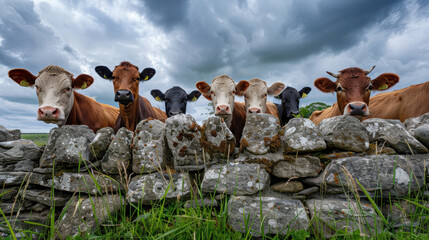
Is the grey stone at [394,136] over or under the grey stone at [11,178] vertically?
over

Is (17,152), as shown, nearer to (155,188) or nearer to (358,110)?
(155,188)

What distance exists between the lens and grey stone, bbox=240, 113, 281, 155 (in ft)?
8.11

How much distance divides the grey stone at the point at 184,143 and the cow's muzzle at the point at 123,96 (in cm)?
231

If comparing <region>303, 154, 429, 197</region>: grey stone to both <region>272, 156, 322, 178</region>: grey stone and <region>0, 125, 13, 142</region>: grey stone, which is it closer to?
<region>272, 156, 322, 178</region>: grey stone

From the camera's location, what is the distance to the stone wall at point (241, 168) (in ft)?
6.89

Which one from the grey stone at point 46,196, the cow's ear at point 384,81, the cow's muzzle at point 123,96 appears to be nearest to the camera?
the grey stone at point 46,196

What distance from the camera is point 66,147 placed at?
264 centimetres

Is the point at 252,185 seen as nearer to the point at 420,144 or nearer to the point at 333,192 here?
the point at 333,192

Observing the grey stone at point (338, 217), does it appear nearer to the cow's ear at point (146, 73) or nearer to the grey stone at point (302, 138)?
the grey stone at point (302, 138)

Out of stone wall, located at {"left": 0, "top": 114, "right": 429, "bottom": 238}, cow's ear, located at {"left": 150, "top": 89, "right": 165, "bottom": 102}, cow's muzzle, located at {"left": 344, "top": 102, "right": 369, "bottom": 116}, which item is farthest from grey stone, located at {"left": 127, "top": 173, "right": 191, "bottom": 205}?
cow's ear, located at {"left": 150, "top": 89, "right": 165, "bottom": 102}

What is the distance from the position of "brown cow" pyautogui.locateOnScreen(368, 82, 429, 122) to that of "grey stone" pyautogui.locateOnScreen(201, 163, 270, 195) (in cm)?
440

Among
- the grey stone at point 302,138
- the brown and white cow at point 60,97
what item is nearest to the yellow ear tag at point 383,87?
the grey stone at point 302,138

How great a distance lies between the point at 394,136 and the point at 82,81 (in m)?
5.60

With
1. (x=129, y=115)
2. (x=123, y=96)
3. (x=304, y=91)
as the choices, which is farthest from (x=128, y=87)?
(x=304, y=91)
